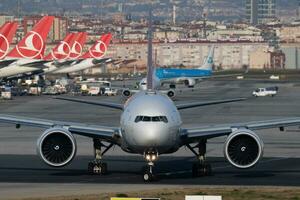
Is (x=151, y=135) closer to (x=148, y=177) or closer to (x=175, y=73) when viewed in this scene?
(x=148, y=177)

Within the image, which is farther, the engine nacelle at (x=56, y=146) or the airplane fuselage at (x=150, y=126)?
the engine nacelle at (x=56, y=146)

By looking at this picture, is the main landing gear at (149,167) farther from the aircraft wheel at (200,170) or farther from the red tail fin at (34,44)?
the red tail fin at (34,44)

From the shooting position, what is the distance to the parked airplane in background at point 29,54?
479ft

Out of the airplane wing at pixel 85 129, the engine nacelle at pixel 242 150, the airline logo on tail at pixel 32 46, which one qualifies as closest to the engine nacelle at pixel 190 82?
the airline logo on tail at pixel 32 46

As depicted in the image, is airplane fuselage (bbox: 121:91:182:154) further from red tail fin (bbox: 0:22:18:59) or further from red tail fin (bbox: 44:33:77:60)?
red tail fin (bbox: 44:33:77:60)

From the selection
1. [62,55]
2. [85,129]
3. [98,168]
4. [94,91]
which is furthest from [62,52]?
[85,129]

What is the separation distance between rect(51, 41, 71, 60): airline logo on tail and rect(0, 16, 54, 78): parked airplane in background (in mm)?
29442

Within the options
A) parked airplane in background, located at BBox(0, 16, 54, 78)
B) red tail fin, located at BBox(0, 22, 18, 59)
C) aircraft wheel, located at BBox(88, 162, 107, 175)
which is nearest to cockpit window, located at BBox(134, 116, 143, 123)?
aircraft wheel, located at BBox(88, 162, 107, 175)

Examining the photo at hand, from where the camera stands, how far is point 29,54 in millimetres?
152375

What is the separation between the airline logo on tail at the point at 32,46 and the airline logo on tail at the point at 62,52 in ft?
96.9

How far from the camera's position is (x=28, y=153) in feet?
187

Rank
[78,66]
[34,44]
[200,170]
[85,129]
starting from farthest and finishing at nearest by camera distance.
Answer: [78,66]
[34,44]
[200,170]
[85,129]

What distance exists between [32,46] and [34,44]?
0.50 metres

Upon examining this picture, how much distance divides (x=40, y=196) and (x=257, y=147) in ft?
27.5
